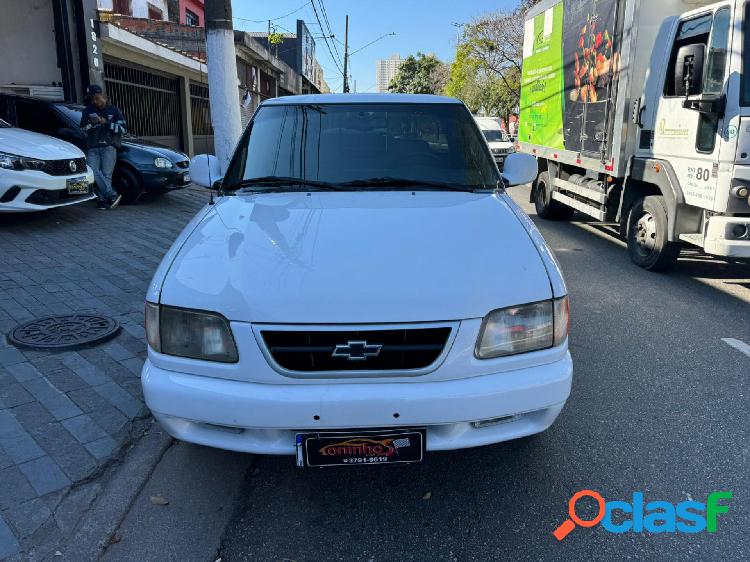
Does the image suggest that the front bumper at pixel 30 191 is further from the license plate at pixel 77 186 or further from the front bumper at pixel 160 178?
the front bumper at pixel 160 178

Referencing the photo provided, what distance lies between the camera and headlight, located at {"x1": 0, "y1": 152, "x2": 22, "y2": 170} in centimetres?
665

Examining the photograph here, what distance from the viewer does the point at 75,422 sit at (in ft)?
10.0

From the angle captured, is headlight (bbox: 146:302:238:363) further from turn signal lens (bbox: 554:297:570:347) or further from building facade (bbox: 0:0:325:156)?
building facade (bbox: 0:0:325:156)

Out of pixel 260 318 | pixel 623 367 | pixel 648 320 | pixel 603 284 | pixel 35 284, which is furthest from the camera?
pixel 603 284

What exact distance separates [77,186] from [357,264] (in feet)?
21.8

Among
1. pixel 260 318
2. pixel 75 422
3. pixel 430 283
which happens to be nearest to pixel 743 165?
pixel 430 283

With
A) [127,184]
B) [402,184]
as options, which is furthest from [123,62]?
[402,184]

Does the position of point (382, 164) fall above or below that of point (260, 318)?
above

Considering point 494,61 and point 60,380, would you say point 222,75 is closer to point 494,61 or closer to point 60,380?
point 60,380

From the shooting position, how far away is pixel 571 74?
798cm

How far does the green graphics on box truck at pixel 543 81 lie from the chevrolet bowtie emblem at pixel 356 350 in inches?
280

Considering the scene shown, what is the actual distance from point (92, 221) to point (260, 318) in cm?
705

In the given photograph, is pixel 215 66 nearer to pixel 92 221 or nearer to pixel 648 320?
pixel 92 221

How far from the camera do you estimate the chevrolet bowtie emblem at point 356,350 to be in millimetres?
2143
